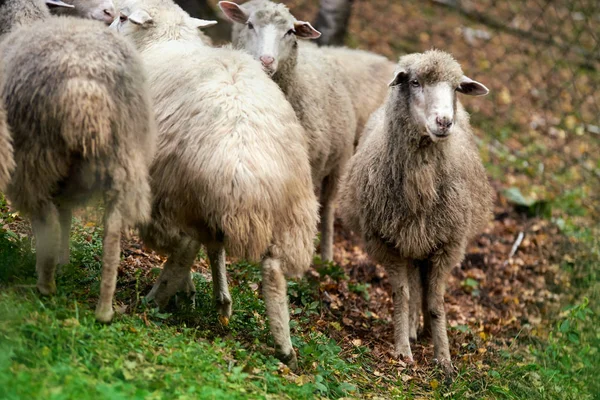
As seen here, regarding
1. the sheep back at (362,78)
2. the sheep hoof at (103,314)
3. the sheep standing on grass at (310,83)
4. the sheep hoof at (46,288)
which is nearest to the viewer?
the sheep hoof at (103,314)

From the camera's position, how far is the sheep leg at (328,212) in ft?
27.9

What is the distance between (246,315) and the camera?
594 cm

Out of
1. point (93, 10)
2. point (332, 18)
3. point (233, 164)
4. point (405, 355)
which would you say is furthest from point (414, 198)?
point (332, 18)

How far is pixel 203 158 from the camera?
4.82 metres

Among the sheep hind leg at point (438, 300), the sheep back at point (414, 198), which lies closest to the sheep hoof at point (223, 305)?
the sheep back at point (414, 198)

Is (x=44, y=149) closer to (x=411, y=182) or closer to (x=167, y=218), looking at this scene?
(x=167, y=218)


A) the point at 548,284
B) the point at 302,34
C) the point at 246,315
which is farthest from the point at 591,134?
the point at 246,315

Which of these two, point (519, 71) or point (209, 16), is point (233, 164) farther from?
point (519, 71)

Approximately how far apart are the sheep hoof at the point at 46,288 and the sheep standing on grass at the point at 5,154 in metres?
0.67

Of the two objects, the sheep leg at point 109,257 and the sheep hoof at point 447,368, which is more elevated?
the sheep leg at point 109,257

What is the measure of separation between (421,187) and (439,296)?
0.94m

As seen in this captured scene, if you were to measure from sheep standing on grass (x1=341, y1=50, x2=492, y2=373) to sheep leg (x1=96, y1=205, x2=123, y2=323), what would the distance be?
2.38m

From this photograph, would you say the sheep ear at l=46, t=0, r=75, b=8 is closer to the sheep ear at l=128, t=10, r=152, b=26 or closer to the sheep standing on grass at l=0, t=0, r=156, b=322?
the sheep ear at l=128, t=10, r=152, b=26

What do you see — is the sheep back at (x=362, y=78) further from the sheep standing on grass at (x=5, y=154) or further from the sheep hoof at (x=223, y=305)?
the sheep standing on grass at (x=5, y=154)
